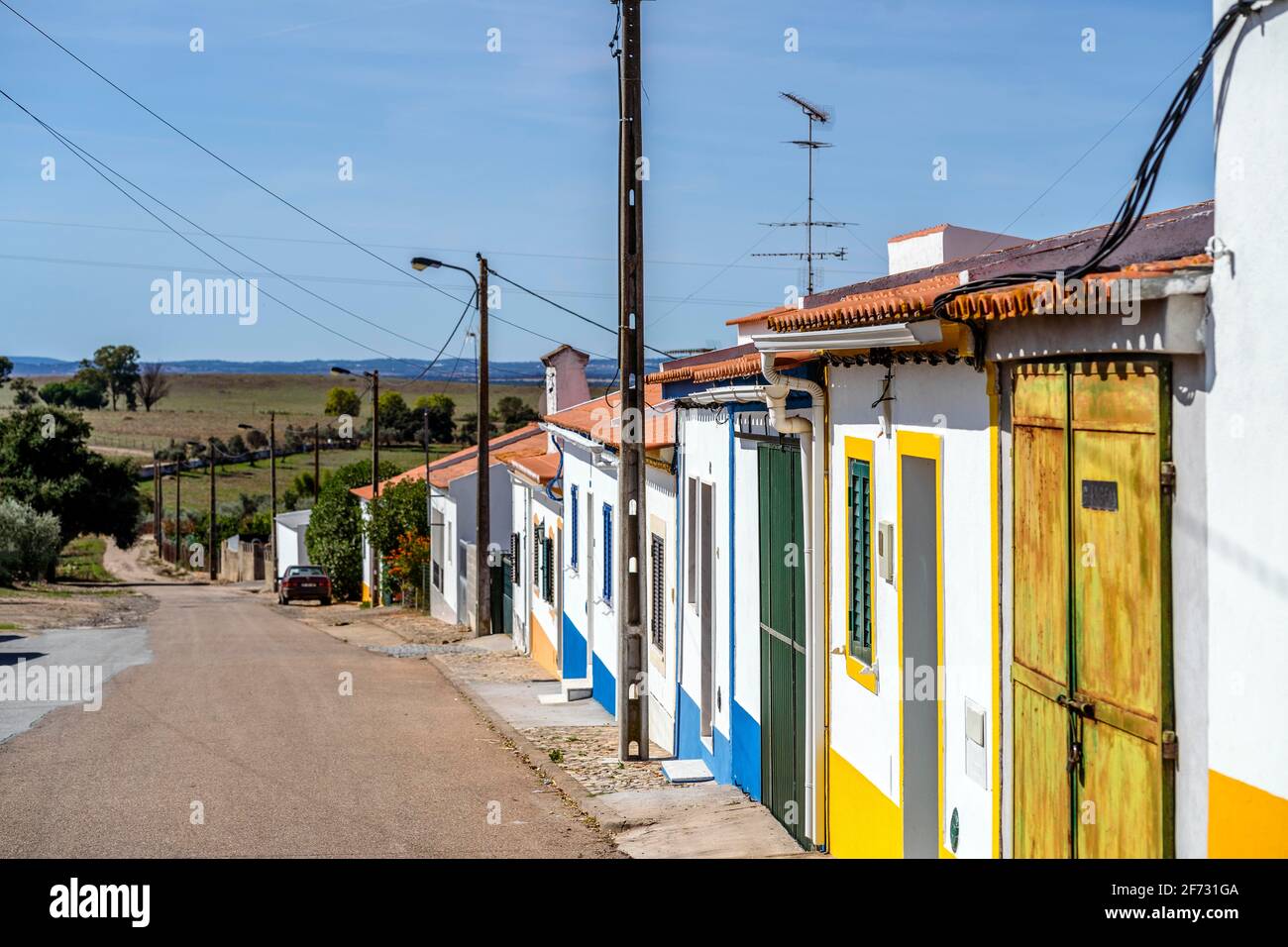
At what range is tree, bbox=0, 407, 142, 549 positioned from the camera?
2267 inches

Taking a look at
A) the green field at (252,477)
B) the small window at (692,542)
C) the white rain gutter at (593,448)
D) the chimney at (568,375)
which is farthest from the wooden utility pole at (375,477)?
the green field at (252,477)

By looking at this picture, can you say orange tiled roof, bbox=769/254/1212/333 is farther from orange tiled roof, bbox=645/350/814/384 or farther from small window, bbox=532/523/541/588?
small window, bbox=532/523/541/588

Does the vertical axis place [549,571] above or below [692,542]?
below

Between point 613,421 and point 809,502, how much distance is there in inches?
296

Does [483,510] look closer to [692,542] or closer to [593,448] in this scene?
[593,448]

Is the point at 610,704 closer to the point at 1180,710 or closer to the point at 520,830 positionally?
the point at 520,830

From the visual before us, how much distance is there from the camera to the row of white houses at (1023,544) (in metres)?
4.24

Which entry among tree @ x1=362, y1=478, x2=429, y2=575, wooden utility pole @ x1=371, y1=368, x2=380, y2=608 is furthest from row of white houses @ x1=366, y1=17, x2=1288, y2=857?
wooden utility pole @ x1=371, y1=368, x2=380, y2=608

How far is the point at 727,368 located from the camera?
36.2ft

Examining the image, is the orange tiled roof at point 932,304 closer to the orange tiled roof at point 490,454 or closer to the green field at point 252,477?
the orange tiled roof at point 490,454

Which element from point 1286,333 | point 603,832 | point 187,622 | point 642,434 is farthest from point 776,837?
point 187,622

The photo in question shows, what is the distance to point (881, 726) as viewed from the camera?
7.98 meters

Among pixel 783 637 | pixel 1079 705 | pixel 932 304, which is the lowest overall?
pixel 783 637
